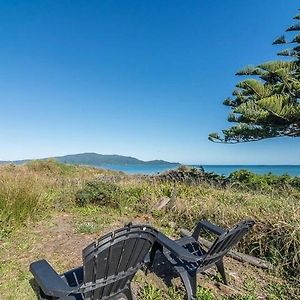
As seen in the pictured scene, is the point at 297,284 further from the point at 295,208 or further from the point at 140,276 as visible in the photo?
the point at 140,276

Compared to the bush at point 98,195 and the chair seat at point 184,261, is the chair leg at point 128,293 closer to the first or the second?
the chair seat at point 184,261

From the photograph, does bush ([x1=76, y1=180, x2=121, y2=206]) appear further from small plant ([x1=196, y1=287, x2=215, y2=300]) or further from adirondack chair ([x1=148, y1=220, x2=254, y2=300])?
small plant ([x1=196, y1=287, x2=215, y2=300])

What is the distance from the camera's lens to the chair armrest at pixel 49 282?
205cm

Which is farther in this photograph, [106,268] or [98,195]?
[98,195]

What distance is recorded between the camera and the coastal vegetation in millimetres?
3158

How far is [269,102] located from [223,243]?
643cm

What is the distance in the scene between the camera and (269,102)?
27.1ft

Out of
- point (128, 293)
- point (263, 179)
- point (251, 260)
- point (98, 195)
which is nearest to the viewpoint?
point (128, 293)

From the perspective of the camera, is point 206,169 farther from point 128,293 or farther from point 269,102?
point 128,293

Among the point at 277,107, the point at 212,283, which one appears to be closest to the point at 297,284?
the point at 212,283

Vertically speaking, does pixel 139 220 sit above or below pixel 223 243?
below

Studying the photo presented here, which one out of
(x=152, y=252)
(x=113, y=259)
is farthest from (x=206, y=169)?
(x=113, y=259)

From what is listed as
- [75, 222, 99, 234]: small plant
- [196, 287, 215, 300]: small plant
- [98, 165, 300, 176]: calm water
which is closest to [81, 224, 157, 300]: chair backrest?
[196, 287, 215, 300]: small plant

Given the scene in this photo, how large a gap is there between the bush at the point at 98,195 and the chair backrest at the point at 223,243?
377cm
